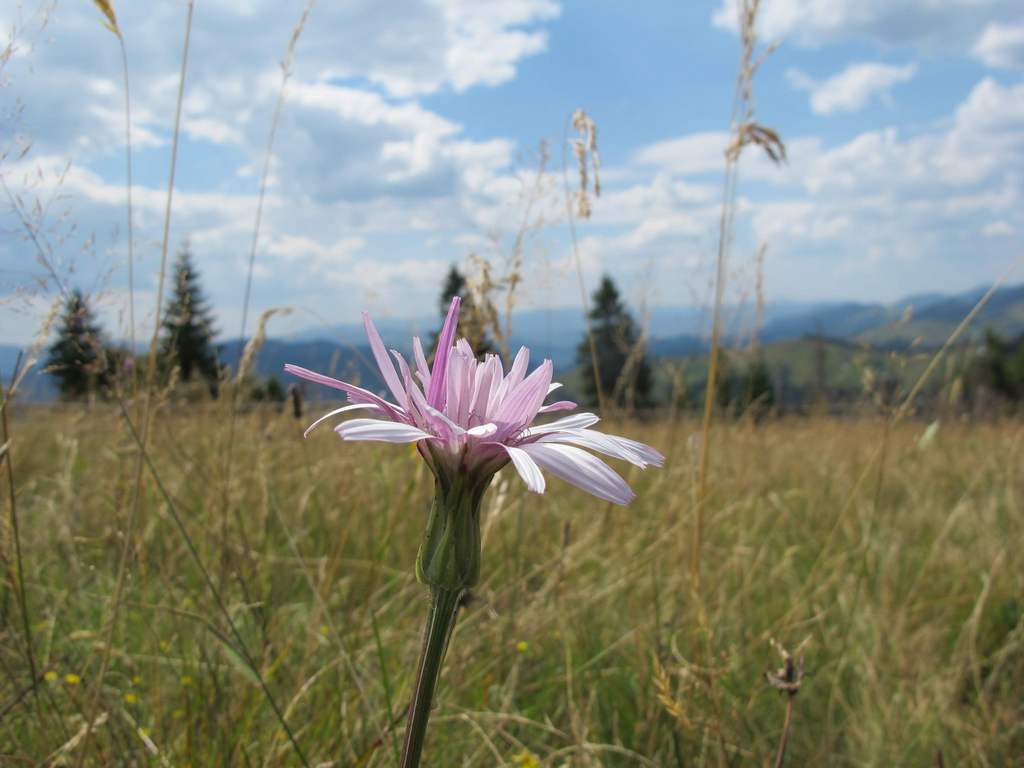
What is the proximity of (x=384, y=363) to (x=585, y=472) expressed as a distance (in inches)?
10.0

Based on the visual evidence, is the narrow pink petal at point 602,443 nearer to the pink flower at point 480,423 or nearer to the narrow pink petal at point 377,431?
the pink flower at point 480,423

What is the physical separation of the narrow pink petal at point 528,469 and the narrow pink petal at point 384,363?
155 mm

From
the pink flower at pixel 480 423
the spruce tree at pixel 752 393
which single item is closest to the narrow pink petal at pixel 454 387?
the pink flower at pixel 480 423

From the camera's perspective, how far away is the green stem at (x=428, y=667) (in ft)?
2.39

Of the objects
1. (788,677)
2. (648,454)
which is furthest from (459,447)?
(788,677)

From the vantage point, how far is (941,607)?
2.89m

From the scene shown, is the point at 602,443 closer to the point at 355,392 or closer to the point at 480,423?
the point at 480,423

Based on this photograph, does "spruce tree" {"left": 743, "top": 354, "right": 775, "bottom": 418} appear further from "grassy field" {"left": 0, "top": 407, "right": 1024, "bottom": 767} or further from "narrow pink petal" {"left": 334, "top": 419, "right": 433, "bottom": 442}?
"narrow pink petal" {"left": 334, "top": 419, "right": 433, "bottom": 442}

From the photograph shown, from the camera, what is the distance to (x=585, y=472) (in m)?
0.72

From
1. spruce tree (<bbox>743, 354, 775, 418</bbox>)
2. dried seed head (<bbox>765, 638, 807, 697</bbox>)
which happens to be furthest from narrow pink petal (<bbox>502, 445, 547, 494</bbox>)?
spruce tree (<bbox>743, 354, 775, 418</bbox>)

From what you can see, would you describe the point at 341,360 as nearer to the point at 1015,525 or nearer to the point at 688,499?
the point at 688,499

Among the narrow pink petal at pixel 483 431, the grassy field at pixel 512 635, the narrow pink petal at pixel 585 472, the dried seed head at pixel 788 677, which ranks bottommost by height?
the grassy field at pixel 512 635

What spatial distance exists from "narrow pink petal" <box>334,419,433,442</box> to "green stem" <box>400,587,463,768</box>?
189 millimetres

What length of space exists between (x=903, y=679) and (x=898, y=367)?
3.06 ft
